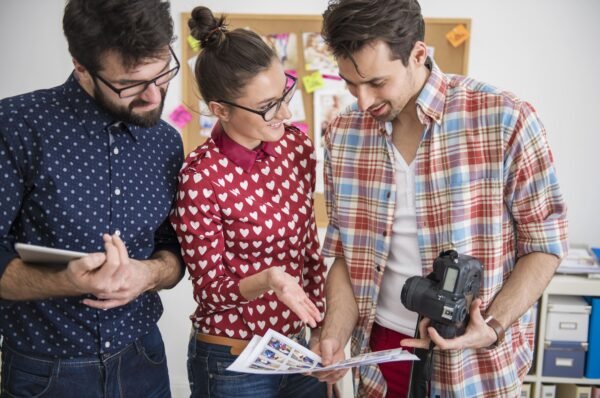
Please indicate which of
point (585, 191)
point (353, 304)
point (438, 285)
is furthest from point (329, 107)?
point (438, 285)

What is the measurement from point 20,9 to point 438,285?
2.61m

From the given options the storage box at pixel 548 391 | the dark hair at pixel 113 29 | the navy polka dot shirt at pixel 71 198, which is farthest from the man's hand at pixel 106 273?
the storage box at pixel 548 391

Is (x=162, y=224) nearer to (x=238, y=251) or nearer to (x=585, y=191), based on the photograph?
(x=238, y=251)

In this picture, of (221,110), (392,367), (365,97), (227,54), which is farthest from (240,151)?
(392,367)

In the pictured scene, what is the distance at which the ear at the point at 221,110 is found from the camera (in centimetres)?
146

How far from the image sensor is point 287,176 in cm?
152

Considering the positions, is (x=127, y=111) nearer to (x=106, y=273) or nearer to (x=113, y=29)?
(x=113, y=29)

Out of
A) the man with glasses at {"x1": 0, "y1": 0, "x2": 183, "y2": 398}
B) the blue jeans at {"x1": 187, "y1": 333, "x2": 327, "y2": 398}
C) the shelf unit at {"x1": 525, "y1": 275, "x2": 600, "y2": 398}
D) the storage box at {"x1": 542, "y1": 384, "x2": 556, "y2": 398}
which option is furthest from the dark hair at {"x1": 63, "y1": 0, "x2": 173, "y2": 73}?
the storage box at {"x1": 542, "y1": 384, "x2": 556, "y2": 398}

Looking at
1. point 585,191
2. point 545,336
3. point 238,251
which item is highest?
point 238,251

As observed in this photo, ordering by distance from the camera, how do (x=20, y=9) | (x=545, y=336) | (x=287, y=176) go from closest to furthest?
(x=287, y=176)
(x=545, y=336)
(x=20, y=9)

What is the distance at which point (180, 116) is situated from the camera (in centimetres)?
293

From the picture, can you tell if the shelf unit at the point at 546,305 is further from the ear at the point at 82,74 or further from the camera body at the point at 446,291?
the ear at the point at 82,74

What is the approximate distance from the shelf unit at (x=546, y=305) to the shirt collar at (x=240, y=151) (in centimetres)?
167

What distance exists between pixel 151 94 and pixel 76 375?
0.65 metres
